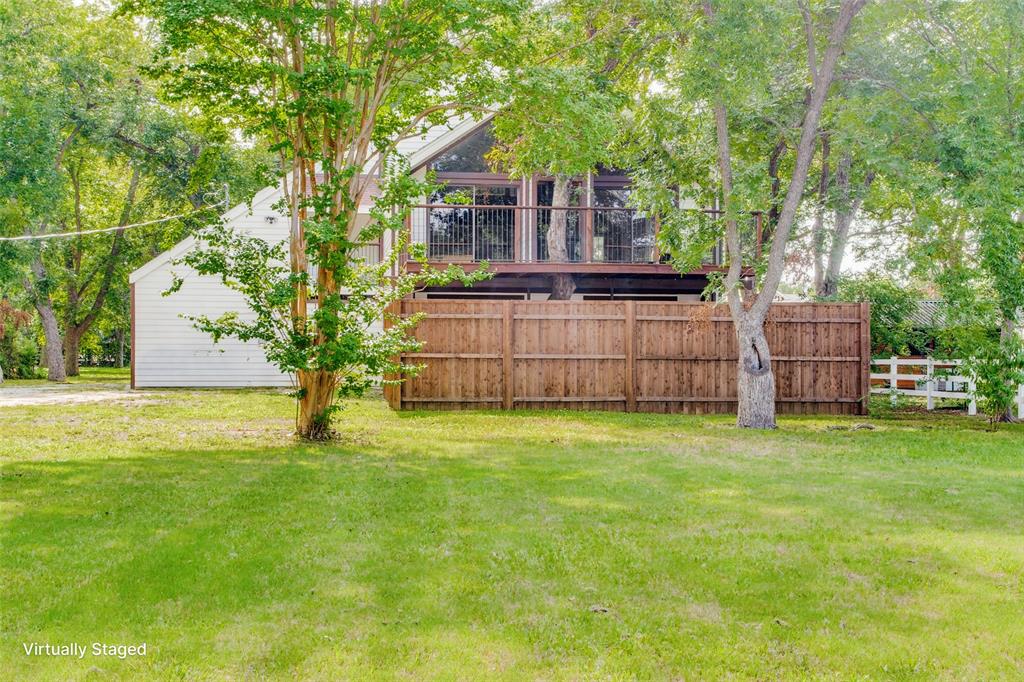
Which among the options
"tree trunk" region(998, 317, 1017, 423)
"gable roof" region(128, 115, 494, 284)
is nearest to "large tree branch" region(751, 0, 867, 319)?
"tree trunk" region(998, 317, 1017, 423)

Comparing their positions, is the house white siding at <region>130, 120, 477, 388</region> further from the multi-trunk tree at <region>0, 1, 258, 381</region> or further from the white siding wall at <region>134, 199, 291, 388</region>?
the multi-trunk tree at <region>0, 1, 258, 381</region>

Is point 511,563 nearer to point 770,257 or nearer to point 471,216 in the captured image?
point 770,257

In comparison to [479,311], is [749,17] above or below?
above

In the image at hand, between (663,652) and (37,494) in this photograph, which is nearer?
(663,652)

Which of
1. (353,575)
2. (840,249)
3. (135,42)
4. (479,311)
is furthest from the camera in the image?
(135,42)

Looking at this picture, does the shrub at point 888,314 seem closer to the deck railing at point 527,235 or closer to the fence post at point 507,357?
the deck railing at point 527,235

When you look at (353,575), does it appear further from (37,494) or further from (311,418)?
(311,418)

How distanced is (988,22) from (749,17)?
471 cm

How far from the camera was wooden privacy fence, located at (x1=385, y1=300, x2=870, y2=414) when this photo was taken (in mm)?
15109

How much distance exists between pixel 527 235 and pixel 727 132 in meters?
6.07

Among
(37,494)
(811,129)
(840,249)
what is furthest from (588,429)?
(840,249)

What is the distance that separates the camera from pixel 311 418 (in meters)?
10.5

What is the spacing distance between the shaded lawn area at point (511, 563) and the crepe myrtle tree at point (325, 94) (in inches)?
61.9

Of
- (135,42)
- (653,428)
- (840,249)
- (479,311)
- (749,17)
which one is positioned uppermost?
(135,42)
